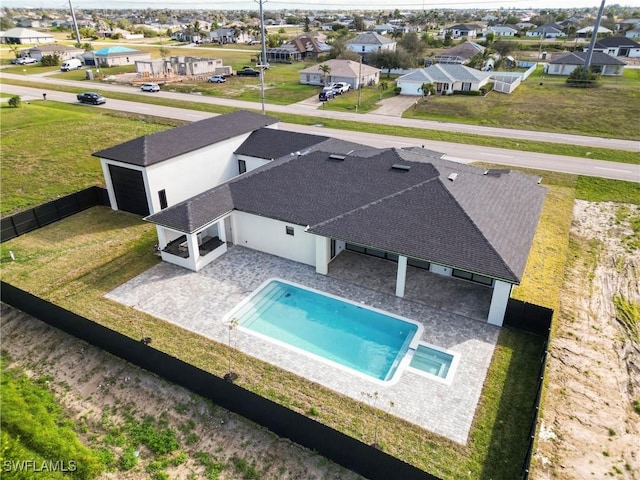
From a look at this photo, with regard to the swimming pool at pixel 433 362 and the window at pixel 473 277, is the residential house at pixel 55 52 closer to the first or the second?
the window at pixel 473 277

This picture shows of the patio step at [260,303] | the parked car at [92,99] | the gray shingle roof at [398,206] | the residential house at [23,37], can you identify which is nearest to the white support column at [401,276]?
the gray shingle roof at [398,206]

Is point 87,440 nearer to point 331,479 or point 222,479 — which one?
point 222,479

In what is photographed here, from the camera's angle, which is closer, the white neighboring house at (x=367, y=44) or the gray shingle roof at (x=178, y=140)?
the gray shingle roof at (x=178, y=140)

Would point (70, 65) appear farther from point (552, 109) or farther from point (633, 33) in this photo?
point (633, 33)

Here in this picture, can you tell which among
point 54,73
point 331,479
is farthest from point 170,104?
point 331,479

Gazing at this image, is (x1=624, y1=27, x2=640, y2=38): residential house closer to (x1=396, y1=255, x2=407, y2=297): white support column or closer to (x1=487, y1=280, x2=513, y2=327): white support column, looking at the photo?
(x1=487, y1=280, x2=513, y2=327): white support column

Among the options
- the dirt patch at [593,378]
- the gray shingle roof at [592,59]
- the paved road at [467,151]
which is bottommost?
the dirt patch at [593,378]
